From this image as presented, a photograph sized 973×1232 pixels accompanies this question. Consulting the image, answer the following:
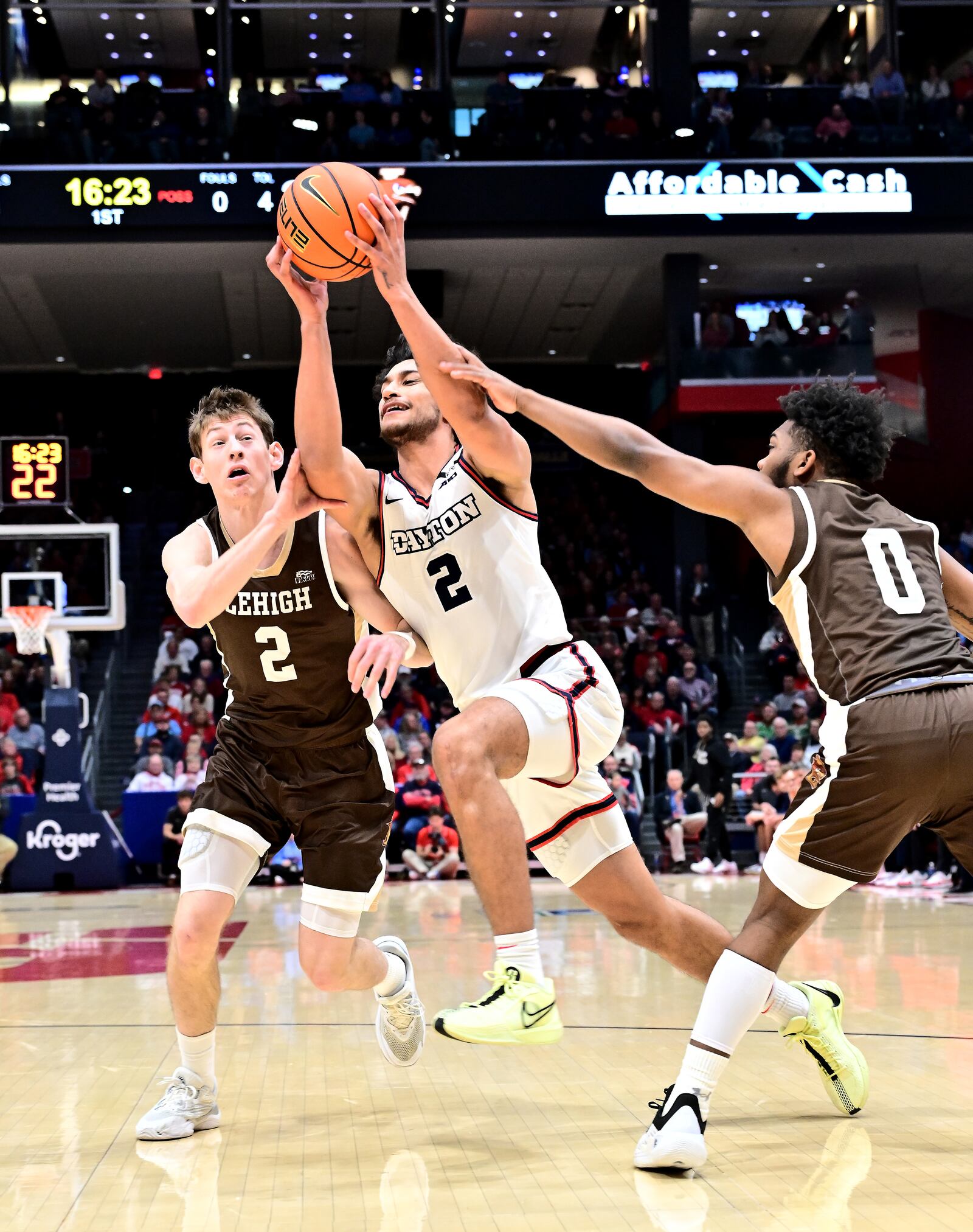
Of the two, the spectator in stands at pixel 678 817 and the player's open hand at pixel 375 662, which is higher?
the player's open hand at pixel 375 662

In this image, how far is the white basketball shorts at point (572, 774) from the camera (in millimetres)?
4270

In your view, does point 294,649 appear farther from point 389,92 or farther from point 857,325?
point 389,92

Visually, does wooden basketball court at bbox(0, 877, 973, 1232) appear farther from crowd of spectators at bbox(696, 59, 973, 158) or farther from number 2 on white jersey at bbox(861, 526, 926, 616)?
crowd of spectators at bbox(696, 59, 973, 158)

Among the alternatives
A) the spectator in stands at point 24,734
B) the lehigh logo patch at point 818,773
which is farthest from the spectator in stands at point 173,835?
the lehigh logo patch at point 818,773

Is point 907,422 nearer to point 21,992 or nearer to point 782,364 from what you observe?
point 782,364

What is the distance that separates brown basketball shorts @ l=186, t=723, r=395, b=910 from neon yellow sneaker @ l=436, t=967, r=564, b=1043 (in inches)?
28.5

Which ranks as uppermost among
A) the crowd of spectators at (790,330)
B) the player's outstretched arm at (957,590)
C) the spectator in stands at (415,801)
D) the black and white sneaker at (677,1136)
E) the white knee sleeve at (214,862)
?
the crowd of spectators at (790,330)

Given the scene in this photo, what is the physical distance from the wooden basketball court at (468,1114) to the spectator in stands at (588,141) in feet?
53.1

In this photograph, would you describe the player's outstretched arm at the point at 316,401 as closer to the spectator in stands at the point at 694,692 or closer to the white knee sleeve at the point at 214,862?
the white knee sleeve at the point at 214,862

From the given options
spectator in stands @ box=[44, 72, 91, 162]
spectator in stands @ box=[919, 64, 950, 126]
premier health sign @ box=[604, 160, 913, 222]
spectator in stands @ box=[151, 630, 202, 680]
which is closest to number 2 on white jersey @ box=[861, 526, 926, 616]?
spectator in stands @ box=[151, 630, 202, 680]

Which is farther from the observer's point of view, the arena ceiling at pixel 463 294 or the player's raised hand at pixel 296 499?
the arena ceiling at pixel 463 294

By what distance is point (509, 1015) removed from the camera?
389 cm

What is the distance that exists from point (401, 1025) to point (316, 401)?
7.14 ft

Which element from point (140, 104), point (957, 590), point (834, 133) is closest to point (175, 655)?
point (140, 104)
